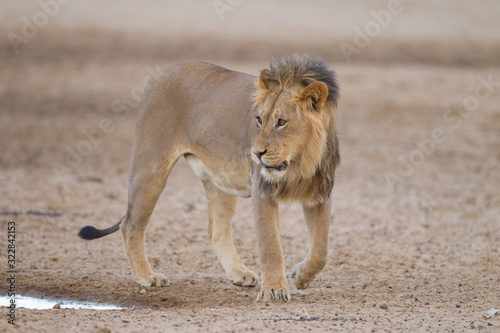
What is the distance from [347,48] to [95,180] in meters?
9.03

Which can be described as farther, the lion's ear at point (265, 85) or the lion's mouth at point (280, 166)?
the lion's ear at point (265, 85)

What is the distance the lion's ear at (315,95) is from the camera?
16.3 feet

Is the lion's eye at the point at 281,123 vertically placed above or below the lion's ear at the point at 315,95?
below

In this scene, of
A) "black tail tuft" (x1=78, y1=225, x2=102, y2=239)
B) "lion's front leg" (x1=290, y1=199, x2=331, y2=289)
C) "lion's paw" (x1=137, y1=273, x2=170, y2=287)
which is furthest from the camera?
"black tail tuft" (x1=78, y1=225, x2=102, y2=239)

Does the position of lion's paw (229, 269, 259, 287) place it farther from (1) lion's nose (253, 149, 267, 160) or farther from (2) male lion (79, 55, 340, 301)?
(1) lion's nose (253, 149, 267, 160)

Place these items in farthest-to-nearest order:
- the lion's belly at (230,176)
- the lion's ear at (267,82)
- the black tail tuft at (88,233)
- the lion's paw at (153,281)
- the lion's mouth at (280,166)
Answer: the black tail tuft at (88,233) < the lion's paw at (153,281) < the lion's belly at (230,176) < the lion's ear at (267,82) < the lion's mouth at (280,166)

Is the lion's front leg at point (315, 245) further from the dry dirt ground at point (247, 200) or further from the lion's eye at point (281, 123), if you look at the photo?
the lion's eye at point (281, 123)

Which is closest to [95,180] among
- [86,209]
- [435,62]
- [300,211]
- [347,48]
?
[86,209]

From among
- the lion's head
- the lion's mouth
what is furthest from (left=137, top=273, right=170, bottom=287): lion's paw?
the lion's mouth

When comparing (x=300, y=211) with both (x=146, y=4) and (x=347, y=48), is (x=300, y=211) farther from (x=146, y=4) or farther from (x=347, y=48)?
(x=146, y=4)

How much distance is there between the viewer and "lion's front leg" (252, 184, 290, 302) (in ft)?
17.1

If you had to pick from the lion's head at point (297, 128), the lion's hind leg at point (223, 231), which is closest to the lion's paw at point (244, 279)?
the lion's hind leg at point (223, 231)

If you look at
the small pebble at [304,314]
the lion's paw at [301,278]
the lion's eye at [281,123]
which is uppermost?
the lion's eye at [281,123]

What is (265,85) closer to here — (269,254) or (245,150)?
(245,150)
